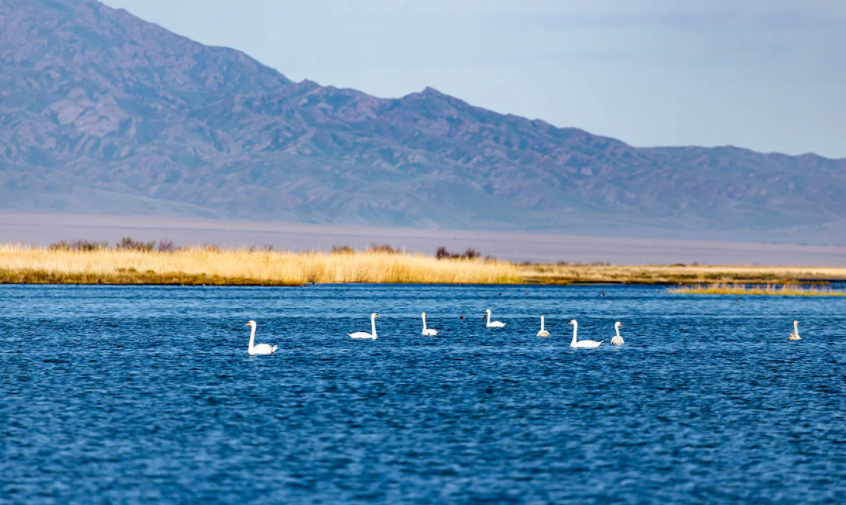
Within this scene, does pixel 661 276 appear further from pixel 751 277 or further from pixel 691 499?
pixel 691 499

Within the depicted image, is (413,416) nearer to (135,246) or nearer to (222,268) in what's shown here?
(222,268)

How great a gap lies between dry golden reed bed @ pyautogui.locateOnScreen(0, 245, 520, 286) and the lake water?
2962 cm

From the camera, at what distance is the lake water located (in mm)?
19875

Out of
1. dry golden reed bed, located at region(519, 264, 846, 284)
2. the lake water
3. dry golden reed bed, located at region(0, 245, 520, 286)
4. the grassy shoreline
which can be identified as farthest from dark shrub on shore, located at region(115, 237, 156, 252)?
the lake water

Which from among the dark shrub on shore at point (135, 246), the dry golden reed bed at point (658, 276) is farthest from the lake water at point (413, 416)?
the dry golden reed bed at point (658, 276)

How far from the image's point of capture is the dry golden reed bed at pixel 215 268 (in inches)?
3219

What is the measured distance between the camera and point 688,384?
109ft

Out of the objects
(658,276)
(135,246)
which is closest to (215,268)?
(135,246)

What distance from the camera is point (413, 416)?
26484 mm

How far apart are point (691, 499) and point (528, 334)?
32.2m

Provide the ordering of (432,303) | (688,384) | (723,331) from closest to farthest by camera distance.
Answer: (688,384), (723,331), (432,303)

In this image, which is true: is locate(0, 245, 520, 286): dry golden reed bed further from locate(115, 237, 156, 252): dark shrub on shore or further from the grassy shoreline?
locate(115, 237, 156, 252): dark shrub on shore

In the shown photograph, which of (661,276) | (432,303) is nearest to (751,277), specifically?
(661,276)

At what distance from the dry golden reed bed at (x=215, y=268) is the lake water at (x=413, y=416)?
97.2 ft
